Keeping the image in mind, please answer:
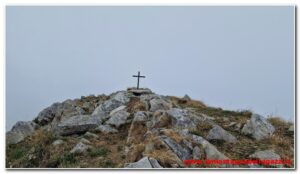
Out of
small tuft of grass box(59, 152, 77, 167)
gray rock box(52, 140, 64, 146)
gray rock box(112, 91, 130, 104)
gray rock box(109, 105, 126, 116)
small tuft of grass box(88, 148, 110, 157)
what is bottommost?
small tuft of grass box(59, 152, 77, 167)

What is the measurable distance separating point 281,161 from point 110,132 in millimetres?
6157

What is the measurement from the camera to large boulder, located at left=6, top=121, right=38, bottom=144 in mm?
15462

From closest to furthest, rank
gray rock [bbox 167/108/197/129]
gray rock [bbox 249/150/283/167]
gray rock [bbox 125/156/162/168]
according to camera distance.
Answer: gray rock [bbox 125/156/162/168] → gray rock [bbox 249/150/283/167] → gray rock [bbox 167/108/197/129]

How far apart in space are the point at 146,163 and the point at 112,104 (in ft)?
23.8

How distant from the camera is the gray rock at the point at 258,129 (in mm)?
13797

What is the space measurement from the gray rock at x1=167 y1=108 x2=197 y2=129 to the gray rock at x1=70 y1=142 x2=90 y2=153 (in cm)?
327

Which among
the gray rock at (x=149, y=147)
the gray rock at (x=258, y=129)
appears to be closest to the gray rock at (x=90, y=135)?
the gray rock at (x=149, y=147)

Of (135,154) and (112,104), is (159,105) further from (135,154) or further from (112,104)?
(135,154)

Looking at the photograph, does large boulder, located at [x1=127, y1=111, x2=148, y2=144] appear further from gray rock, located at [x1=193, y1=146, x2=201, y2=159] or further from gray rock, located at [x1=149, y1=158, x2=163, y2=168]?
gray rock, located at [x1=149, y1=158, x2=163, y2=168]

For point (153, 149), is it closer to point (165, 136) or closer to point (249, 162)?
point (165, 136)

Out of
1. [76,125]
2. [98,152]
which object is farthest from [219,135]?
[76,125]

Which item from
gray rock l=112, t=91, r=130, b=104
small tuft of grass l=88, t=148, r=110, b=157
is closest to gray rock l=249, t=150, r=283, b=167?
small tuft of grass l=88, t=148, r=110, b=157

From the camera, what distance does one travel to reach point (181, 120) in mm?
13828

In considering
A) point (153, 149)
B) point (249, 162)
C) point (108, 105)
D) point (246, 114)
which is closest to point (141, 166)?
point (153, 149)
